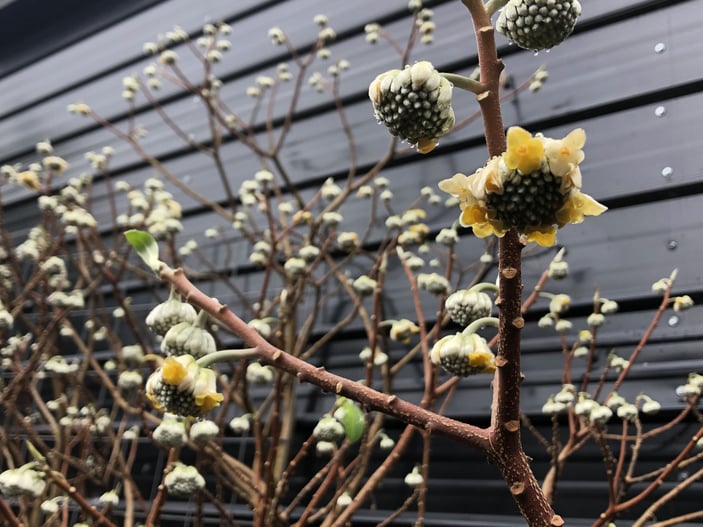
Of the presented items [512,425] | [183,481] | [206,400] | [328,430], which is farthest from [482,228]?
[183,481]

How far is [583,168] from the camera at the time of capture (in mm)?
1548

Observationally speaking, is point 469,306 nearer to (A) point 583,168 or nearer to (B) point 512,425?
(B) point 512,425

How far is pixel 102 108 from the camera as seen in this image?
320 cm

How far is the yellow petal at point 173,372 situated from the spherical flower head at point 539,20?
0.34 meters

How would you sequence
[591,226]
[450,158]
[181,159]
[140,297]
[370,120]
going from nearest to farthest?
[591,226] → [450,158] → [370,120] → [140,297] → [181,159]

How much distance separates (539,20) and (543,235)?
0.15 m

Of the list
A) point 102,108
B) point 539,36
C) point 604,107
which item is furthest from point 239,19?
point 539,36

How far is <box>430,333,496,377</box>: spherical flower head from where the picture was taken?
0.48 metres

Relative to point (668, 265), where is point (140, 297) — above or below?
above

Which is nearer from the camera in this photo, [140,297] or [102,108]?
[140,297]

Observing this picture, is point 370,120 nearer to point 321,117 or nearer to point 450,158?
point 321,117

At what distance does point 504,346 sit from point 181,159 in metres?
2.56

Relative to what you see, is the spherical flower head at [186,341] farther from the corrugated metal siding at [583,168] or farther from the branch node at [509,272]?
the corrugated metal siding at [583,168]

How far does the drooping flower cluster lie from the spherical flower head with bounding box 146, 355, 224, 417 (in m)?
0.24
